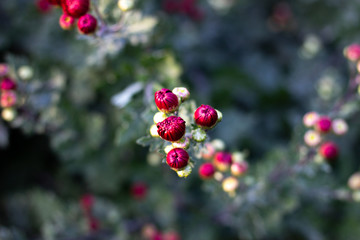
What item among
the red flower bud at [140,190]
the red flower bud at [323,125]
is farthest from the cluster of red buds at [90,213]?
the red flower bud at [323,125]

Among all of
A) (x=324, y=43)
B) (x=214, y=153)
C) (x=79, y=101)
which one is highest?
(x=324, y=43)

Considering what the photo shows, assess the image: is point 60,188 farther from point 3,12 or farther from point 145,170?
point 3,12

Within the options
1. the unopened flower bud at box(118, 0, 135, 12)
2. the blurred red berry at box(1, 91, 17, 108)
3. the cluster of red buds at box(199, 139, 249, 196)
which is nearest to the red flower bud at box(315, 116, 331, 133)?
the cluster of red buds at box(199, 139, 249, 196)

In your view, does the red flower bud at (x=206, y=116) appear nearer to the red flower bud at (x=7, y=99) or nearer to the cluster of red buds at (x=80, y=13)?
the cluster of red buds at (x=80, y=13)

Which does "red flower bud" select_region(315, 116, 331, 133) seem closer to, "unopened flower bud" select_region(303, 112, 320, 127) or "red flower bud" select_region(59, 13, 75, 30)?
"unopened flower bud" select_region(303, 112, 320, 127)

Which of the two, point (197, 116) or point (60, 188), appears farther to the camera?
point (60, 188)

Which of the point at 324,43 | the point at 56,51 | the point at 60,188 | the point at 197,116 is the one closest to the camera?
the point at 197,116

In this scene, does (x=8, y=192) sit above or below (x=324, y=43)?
below

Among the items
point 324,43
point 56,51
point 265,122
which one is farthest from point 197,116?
point 324,43

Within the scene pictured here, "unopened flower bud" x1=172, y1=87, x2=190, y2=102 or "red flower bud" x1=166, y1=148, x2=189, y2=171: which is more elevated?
"unopened flower bud" x1=172, y1=87, x2=190, y2=102
